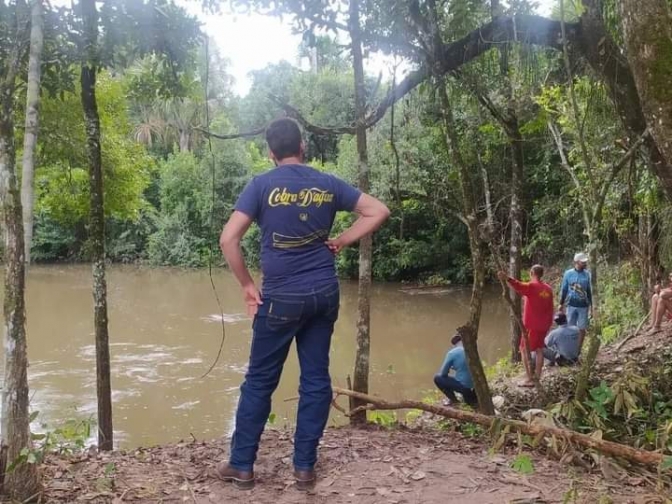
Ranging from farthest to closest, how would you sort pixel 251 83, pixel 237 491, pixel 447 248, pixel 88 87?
1. pixel 251 83
2. pixel 447 248
3. pixel 88 87
4. pixel 237 491

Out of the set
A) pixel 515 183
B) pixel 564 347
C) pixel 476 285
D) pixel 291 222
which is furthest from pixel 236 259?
pixel 564 347

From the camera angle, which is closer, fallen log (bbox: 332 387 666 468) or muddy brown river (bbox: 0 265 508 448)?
fallen log (bbox: 332 387 666 468)

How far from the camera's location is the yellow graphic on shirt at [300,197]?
2938 mm

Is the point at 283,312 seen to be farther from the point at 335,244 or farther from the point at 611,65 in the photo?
the point at 611,65

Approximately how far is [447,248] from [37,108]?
59.1 ft

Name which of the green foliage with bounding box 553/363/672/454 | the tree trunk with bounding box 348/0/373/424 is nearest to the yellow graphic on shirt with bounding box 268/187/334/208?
the tree trunk with bounding box 348/0/373/424

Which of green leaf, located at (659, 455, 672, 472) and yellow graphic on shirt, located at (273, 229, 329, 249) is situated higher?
yellow graphic on shirt, located at (273, 229, 329, 249)

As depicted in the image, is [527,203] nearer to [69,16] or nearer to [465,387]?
[465,387]

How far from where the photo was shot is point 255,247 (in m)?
23.8

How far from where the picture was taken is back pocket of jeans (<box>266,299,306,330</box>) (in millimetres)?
2924

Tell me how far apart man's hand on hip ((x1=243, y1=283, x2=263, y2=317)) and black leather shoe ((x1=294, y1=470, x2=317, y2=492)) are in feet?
2.75

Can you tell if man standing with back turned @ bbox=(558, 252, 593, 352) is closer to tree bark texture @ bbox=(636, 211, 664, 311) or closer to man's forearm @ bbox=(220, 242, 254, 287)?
tree bark texture @ bbox=(636, 211, 664, 311)

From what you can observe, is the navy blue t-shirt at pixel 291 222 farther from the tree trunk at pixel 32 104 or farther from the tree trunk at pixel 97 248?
the tree trunk at pixel 97 248

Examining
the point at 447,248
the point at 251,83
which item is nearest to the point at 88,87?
the point at 447,248
